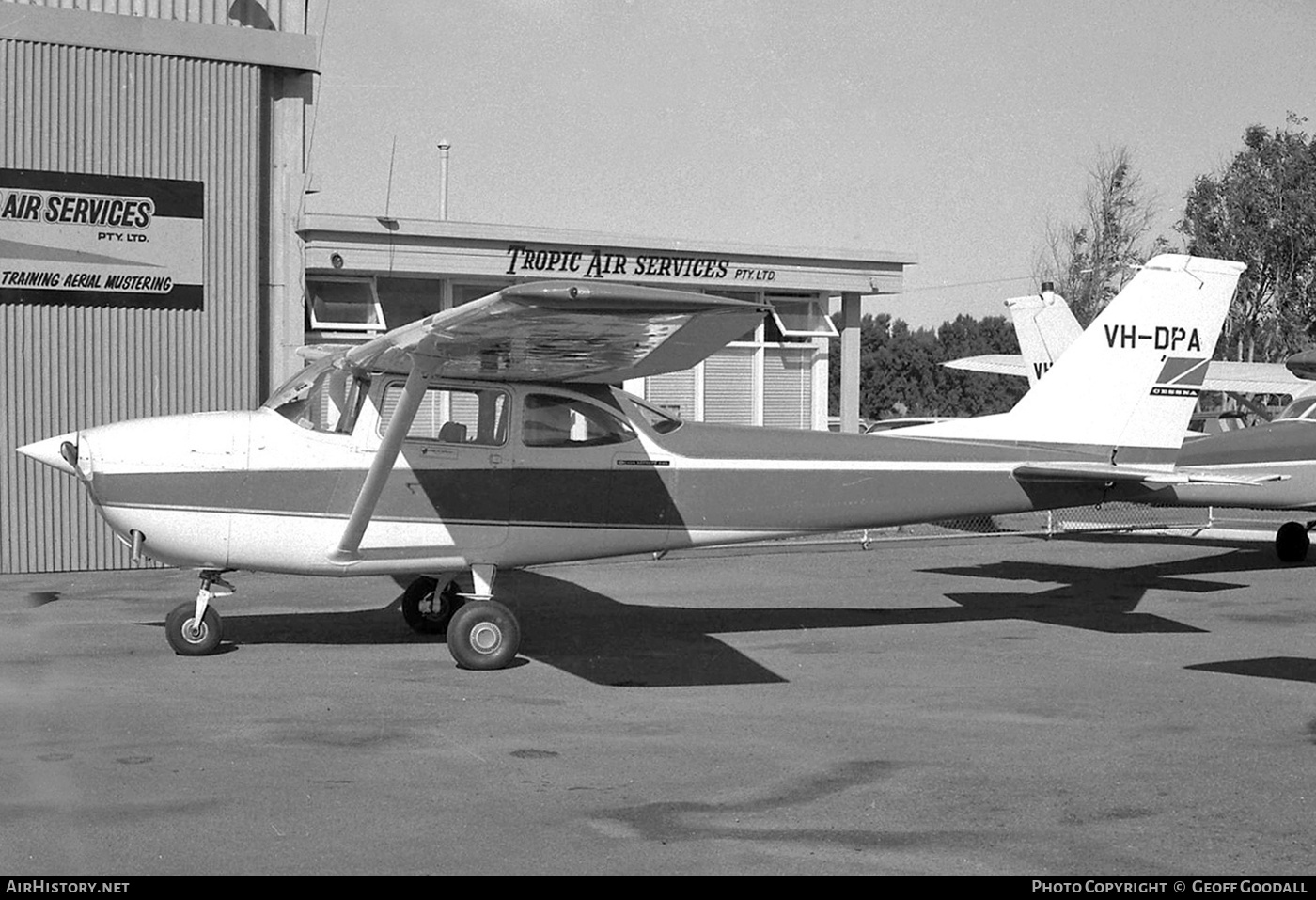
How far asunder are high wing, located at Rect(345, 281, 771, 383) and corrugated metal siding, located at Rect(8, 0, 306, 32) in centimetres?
772

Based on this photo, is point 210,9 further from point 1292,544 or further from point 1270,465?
point 1292,544

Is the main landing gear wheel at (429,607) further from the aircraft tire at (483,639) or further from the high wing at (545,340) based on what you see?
the aircraft tire at (483,639)

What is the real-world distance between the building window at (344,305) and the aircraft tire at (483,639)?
29.4 feet

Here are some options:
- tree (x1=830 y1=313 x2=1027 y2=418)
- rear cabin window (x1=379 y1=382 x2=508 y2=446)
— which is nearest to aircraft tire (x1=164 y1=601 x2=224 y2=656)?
rear cabin window (x1=379 y1=382 x2=508 y2=446)

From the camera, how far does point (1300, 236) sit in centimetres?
3834

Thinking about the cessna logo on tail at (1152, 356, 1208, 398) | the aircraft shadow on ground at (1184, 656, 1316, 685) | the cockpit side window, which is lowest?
the aircraft shadow on ground at (1184, 656, 1316, 685)

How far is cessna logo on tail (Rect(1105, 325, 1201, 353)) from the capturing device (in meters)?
11.0

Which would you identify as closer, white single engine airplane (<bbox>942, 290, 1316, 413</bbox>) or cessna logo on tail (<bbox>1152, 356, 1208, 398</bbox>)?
cessna logo on tail (<bbox>1152, 356, 1208, 398</bbox>)

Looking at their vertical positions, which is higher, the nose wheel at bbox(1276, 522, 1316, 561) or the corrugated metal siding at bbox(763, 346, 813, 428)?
the corrugated metal siding at bbox(763, 346, 813, 428)

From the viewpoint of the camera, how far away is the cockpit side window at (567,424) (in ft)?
31.2

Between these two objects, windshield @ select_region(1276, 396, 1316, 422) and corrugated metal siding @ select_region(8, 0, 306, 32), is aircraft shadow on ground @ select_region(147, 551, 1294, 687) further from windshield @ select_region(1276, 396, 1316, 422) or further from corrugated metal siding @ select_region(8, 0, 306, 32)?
corrugated metal siding @ select_region(8, 0, 306, 32)

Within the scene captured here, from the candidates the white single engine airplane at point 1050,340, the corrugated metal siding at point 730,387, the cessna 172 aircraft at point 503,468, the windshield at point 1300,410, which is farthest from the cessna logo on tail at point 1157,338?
the corrugated metal siding at point 730,387

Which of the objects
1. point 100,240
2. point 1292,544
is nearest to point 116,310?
point 100,240

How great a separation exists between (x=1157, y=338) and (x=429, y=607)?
602 centimetres
